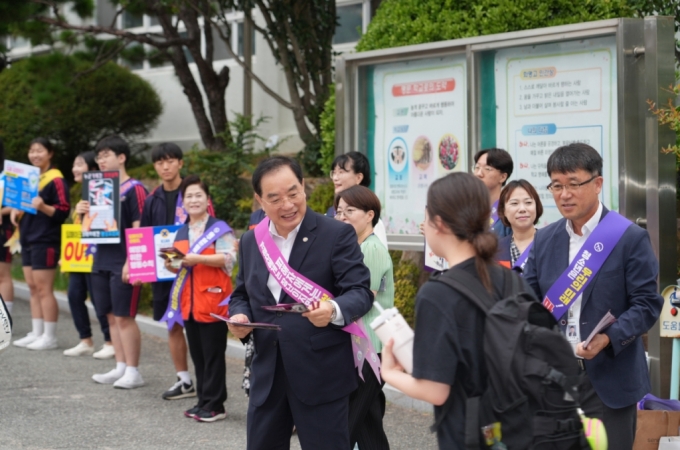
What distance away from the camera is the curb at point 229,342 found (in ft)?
24.3

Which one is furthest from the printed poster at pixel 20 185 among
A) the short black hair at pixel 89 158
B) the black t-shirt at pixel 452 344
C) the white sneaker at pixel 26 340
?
the black t-shirt at pixel 452 344

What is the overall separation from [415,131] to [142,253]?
2.58m

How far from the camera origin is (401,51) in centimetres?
781

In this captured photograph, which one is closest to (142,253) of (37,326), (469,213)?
(37,326)

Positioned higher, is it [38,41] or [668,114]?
[38,41]

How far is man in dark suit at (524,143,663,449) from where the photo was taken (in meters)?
3.80

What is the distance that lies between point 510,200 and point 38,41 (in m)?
9.74

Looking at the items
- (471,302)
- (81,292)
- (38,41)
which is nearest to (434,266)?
(471,302)

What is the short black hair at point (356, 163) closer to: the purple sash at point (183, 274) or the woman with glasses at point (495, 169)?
the woman with glasses at point (495, 169)

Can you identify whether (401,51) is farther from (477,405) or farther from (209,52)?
(209,52)

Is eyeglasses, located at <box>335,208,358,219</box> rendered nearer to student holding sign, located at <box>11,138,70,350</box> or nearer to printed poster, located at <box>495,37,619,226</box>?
printed poster, located at <box>495,37,619,226</box>

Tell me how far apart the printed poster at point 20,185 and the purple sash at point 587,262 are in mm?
6783

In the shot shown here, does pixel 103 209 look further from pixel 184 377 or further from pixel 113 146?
pixel 184 377

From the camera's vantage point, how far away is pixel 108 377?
27.3ft
